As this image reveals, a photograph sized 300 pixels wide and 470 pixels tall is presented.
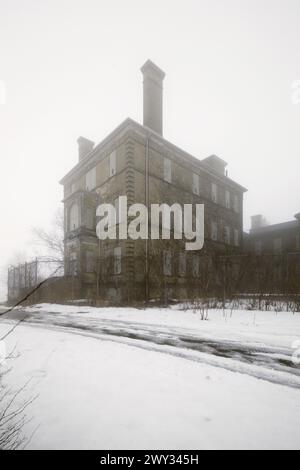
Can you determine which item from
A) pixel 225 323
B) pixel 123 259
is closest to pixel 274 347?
pixel 225 323

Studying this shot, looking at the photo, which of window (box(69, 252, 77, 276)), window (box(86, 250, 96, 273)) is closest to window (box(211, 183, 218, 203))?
window (box(86, 250, 96, 273))

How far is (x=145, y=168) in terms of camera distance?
2019 centimetres

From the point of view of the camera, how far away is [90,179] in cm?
2408

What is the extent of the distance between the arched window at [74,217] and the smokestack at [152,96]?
881cm

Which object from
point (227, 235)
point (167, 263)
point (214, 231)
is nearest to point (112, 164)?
point (167, 263)

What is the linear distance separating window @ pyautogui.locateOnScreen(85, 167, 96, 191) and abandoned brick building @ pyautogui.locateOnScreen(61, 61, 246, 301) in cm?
8

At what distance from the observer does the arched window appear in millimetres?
22484

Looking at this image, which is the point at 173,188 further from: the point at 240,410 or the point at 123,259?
the point at 240,410

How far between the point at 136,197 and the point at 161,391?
1687cm

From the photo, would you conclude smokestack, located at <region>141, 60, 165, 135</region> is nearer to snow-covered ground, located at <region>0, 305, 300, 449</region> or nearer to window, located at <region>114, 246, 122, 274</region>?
window, located at <region>114, 246, 122, 274</region>

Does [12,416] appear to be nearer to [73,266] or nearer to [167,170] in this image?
[73,266]

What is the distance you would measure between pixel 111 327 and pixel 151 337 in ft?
6.12

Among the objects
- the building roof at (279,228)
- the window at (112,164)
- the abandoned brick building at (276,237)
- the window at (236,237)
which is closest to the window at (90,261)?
the window at (112,164)

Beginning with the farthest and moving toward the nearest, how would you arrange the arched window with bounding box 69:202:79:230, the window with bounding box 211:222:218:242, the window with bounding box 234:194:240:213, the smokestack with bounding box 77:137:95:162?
the window with bounding box 234:194:240:213 < the smokestack with bounding box 77:137:95:162 < the window with bounding box 211:222:218:242 < the arched window with bounding box 69:202:79:230
